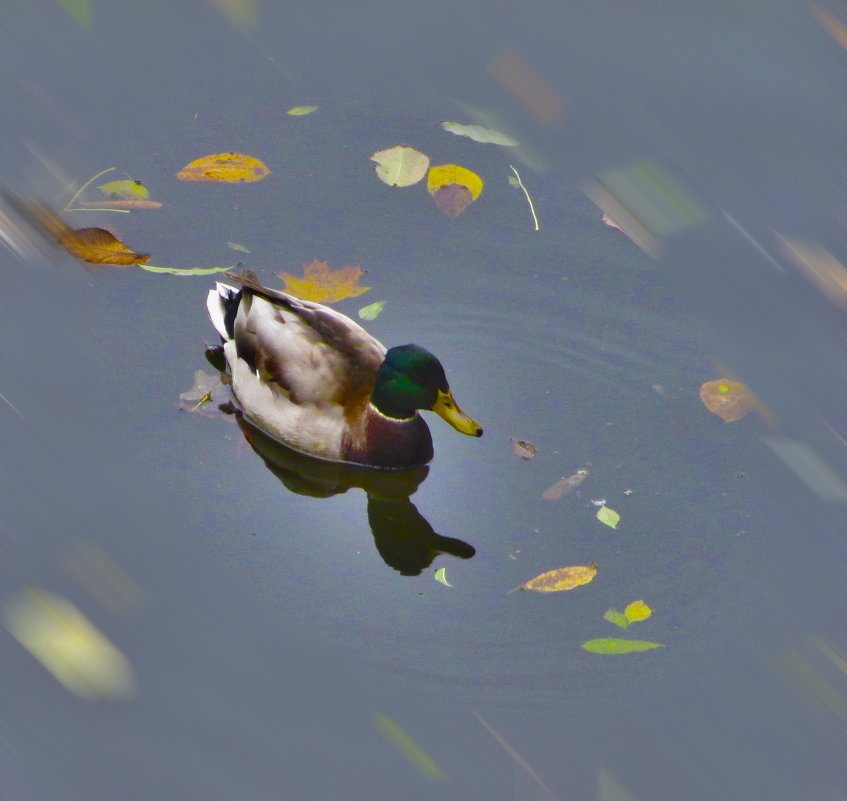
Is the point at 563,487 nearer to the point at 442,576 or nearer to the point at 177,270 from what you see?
the point at 442,576

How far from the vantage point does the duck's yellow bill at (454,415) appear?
16.8 ft

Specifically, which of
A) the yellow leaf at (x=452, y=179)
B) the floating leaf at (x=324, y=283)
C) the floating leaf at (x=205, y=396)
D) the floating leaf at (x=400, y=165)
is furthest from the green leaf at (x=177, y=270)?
the yellow leaf at (x=452, y=179)

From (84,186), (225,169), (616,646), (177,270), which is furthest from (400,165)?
(616,646)

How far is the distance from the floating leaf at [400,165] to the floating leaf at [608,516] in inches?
96.4

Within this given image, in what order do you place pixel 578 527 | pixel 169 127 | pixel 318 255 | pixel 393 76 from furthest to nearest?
pixel 393 76, pixel 169 127, pixel 318 255, pixel 578 527

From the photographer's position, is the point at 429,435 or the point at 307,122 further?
the point at 307,122

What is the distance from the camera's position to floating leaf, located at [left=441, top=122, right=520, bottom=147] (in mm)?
6988

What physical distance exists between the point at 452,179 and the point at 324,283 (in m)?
1.12

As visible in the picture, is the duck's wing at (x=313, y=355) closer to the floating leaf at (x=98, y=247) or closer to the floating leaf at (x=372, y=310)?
the floating leaf at (x=372, y=310)

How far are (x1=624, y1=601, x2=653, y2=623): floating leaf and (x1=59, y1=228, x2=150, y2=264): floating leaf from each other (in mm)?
3022

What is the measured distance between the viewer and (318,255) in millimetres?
6133

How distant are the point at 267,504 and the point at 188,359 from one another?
98 cm

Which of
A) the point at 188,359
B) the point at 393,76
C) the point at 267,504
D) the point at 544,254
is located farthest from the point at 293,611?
the point at 393,76

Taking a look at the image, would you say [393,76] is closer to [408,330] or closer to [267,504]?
[408,330]
